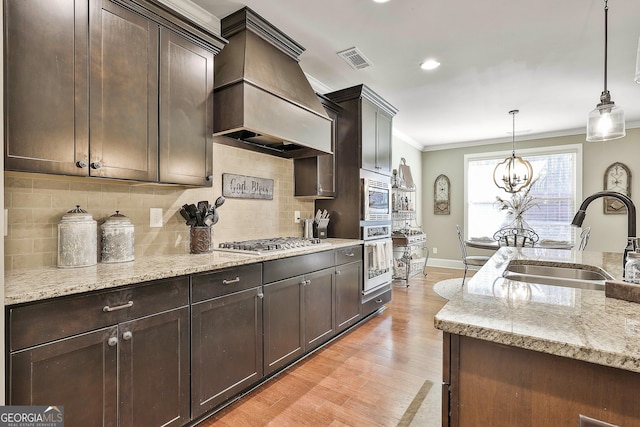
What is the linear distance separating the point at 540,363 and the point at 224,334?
161 centimetres

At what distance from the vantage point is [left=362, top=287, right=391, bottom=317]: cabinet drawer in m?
3.46

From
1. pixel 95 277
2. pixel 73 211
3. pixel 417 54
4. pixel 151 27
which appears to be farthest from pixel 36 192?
pixel 417 54

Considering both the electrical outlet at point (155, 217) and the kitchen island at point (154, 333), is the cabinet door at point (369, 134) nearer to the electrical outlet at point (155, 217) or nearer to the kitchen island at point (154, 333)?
the kitchen island at point (154, 333)

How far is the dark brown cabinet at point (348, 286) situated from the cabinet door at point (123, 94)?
1813 millimetres

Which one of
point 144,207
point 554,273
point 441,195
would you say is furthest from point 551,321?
point 441,195

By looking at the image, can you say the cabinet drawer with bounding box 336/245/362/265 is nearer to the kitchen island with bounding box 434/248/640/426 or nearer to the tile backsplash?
the tile backsplash

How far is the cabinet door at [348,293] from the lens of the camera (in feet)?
9.80

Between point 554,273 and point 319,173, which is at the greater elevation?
point 319,173

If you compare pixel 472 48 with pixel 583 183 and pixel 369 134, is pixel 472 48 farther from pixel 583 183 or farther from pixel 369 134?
pixel 583 183

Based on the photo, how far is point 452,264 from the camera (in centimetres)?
670

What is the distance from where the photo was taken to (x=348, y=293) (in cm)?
313

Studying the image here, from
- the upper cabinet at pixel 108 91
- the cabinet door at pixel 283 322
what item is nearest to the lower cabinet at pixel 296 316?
the cabinet door at pixel 283 322

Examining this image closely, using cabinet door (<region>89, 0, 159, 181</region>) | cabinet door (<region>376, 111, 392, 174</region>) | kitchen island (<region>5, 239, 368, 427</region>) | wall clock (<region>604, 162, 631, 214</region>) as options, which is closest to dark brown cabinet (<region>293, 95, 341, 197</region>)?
cabinet door (<region>376, 111, 392, 174</region>)

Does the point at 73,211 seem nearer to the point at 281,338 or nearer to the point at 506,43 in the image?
the point at 281,338
